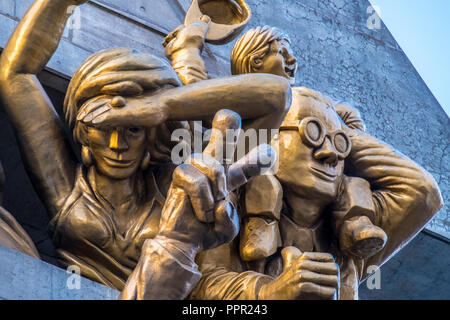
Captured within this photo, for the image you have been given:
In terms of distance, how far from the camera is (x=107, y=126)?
2.94 m

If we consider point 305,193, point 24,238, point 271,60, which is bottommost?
point 24,238

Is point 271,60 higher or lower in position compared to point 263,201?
higher

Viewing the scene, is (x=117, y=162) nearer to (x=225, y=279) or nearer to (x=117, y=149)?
(x=117, y=149)

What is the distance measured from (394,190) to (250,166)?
2.67 feet

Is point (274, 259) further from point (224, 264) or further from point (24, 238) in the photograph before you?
point (24, 238)

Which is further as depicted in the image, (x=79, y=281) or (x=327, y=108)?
(x=327, y=108)

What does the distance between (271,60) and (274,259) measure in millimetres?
662

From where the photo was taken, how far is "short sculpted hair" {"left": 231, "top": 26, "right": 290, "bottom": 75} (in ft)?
11.3

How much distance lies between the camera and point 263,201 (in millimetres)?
3154

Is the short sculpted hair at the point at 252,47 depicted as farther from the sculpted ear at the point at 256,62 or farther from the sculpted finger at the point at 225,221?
the sculpted finger at the point at 225,221

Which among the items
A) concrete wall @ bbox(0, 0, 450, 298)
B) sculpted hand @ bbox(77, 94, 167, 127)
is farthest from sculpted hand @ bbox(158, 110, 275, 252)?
concrete wall @ bbox(0, 0, 450, 298)

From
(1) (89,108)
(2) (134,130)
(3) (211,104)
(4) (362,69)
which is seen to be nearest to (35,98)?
(1) (89,108)

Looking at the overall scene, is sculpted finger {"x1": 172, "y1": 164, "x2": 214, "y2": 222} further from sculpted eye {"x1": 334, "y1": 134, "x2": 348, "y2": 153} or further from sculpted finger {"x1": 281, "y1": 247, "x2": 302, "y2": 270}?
sculpted eye {"x1": 334, "y1": 134, "x2": 348, "y2": 153}
